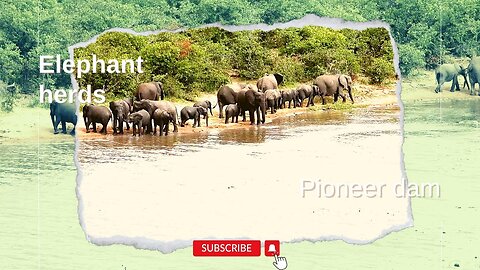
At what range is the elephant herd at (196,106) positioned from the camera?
906 centimetres

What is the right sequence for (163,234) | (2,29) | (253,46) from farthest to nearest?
(2,29) → (253,46) → (163,234)

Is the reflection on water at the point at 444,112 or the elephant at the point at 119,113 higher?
the elephant at the point at 119,113

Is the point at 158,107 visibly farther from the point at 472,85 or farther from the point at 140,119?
the point at 472,85

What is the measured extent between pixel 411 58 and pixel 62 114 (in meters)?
3.32

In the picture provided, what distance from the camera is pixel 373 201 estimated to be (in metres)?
9.04

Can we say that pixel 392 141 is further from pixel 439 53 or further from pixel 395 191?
pixel 439 53

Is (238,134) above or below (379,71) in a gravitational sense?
below

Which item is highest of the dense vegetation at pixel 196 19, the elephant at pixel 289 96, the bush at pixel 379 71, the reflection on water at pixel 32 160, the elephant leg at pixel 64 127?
the dense vegetation at pixel 196 19

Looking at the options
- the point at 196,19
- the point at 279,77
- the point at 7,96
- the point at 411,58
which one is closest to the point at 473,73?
the point at 411,58

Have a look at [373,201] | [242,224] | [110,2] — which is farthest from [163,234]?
[110,2]

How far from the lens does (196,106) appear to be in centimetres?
905

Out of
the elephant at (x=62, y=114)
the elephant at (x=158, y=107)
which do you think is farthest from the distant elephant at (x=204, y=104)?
the elephant at (x=62, y=114)

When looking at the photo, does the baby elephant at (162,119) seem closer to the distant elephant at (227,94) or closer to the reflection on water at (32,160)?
the distant elephant at (227,94)

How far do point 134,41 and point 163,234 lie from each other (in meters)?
1.28
